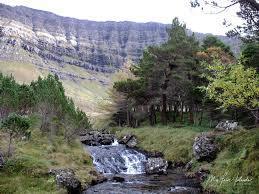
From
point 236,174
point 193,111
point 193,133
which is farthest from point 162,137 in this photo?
point 236,174

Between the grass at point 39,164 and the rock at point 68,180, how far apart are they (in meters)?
0.59

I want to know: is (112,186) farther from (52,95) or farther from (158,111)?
(158,111)

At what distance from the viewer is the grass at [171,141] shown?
4606 cm

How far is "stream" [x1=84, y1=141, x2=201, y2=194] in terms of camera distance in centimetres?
3275

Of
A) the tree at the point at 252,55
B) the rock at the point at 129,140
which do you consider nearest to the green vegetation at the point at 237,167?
the tree at the point at 252,55

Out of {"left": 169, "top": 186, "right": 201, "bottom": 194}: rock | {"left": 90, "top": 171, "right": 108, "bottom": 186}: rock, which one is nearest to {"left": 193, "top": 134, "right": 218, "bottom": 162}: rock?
{"left": 169, "top": 186, "right": 201, "bottom": 194}: rock

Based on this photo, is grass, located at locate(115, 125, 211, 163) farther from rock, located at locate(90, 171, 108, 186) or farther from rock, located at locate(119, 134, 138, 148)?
rock, located at locate(90, 171, 108, 186)

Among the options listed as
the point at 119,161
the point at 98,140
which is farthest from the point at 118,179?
the point at 98,140

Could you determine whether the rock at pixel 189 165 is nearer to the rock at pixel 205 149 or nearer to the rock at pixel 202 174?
the rock at pixel 205 149

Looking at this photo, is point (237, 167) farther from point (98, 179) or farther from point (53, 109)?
point (53, 109)

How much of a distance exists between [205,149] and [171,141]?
10847 mm

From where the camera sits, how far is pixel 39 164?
31.7 m

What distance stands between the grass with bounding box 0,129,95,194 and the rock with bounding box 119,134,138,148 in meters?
16.2

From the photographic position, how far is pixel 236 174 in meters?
29.9
